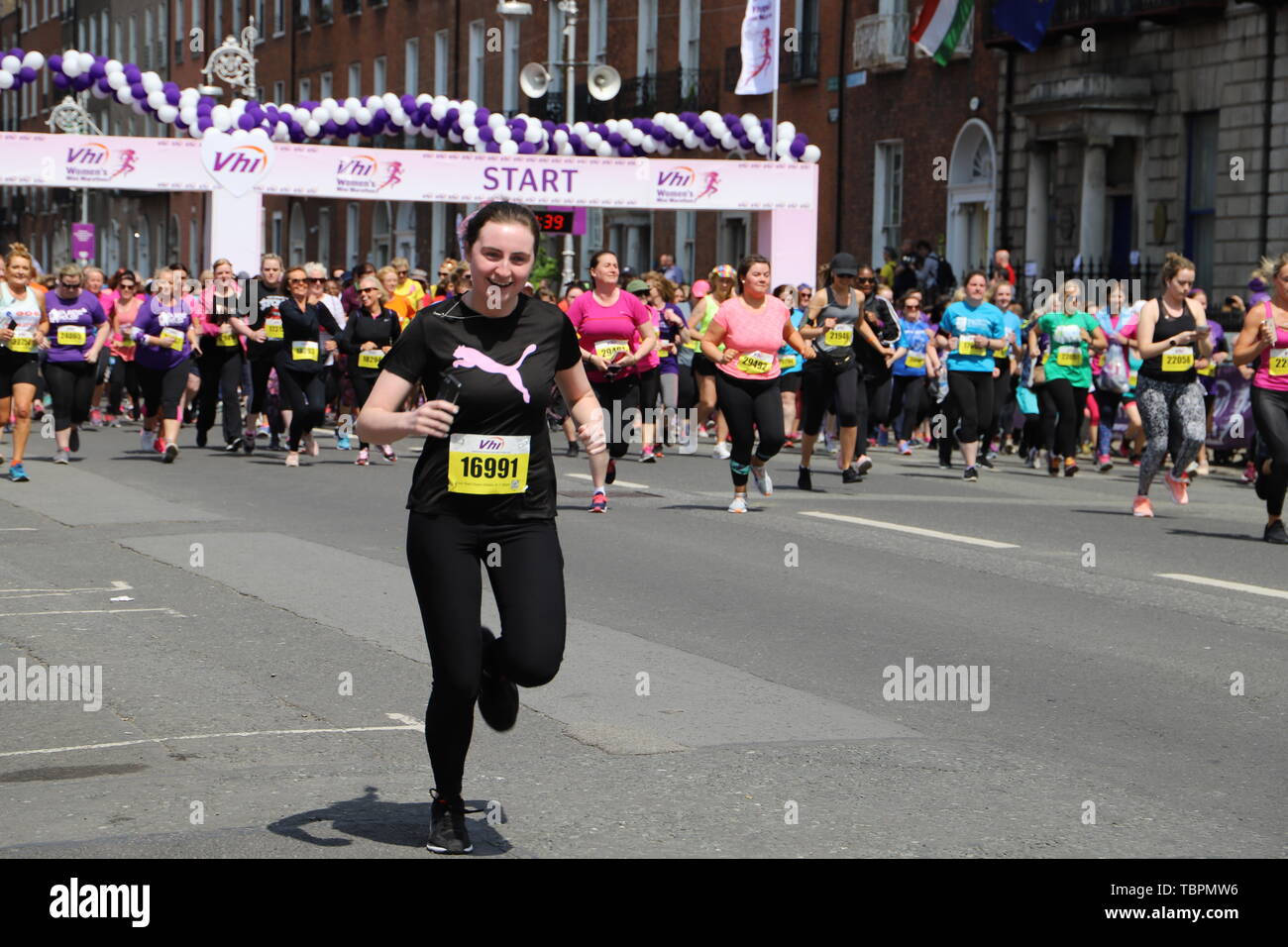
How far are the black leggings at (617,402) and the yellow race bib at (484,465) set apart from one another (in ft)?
36.7

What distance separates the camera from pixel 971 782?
667 cm

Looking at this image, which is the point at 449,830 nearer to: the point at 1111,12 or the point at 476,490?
the point at 476,490

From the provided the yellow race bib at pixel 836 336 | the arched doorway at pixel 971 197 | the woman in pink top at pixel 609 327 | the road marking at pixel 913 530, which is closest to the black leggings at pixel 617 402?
the woman in pink top at pixel 609 327

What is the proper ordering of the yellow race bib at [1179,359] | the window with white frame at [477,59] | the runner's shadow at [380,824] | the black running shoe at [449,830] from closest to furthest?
the black running shoe at [449,830]
the runner's shadow at [380,824]
the yellow race bib at [1179,359]
the window with white frame at [477,59]

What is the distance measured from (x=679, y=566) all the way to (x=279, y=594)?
8.00 ft

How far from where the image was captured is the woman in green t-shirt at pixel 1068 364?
19828 millimetres

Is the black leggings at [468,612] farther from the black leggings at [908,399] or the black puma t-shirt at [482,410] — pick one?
the black leggings at [908,399]

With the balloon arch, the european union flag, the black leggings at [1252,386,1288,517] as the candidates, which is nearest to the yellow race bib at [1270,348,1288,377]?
the black leggings at [1252,386,1288,517]

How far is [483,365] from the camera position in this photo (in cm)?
581

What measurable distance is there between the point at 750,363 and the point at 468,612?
30.3 feet

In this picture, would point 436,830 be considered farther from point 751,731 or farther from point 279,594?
point 279,594

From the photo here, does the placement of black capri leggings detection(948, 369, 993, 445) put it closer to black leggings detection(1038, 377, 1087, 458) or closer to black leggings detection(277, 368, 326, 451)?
black leggings detection(1038, 377, 1087, 458)

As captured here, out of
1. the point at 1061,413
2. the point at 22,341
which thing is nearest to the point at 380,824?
the point at 22,341

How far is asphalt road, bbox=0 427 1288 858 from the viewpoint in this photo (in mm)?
6082
